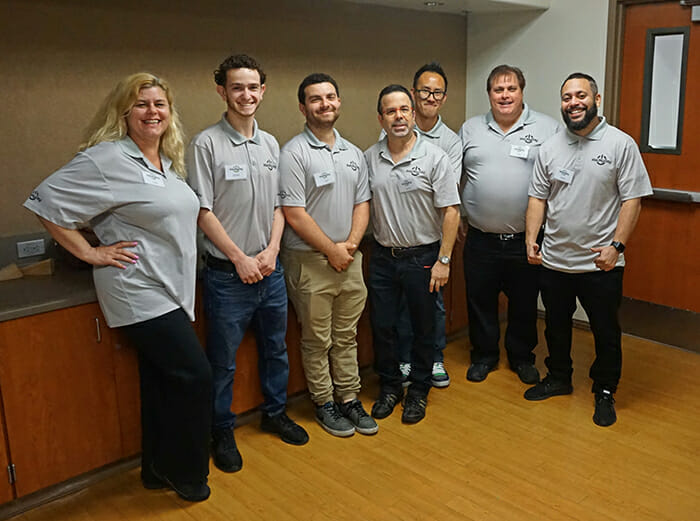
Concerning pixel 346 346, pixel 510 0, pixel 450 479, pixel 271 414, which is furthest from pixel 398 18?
pixel 450 479

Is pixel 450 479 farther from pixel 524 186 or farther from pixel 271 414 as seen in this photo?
pixel 524 186

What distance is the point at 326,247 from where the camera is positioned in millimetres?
3219

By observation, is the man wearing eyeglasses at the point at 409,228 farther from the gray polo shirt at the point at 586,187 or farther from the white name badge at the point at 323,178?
the gray polo shirt at the point at 586,187

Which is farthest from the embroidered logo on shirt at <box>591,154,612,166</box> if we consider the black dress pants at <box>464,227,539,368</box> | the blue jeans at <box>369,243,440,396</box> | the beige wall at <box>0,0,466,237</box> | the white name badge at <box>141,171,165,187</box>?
the white name badge at <box>141,171,165,187</box>

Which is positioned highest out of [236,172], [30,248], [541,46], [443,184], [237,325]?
[541,46]

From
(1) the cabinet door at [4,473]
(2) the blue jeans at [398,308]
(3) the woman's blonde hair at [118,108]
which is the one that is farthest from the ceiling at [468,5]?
(1) the cabinet door at [4,473]

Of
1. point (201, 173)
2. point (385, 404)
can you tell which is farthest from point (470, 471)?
point (201, 173)

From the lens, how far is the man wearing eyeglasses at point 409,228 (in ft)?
10.9

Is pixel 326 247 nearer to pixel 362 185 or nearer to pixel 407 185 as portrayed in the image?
pixel 362 185

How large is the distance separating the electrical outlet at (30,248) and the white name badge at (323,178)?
131 centimetres

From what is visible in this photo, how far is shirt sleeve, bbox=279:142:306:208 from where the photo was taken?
314cm

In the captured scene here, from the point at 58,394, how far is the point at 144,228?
0.78 m

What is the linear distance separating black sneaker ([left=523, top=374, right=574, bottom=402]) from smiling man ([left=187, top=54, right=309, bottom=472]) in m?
1.44

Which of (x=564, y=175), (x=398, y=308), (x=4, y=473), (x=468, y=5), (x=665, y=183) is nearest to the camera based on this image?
(x=4, y=473)
